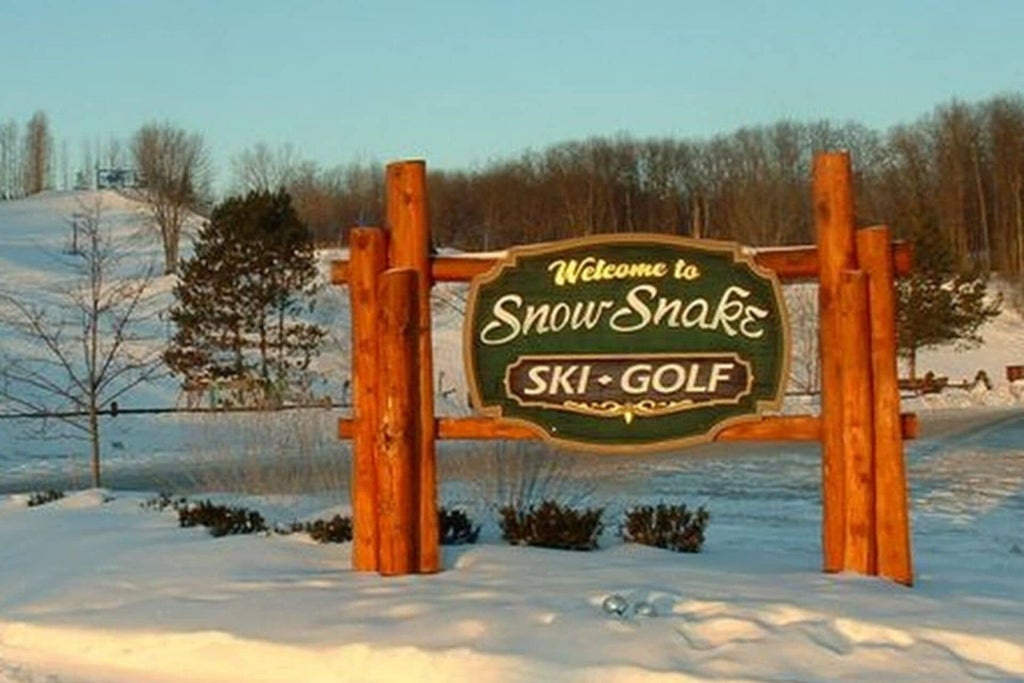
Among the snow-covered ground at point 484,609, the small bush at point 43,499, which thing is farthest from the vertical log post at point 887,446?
the small bush at point 43,499

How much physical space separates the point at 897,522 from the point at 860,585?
1.71 ft

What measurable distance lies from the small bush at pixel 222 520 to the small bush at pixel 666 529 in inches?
109

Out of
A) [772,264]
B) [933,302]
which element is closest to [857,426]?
[772,264]

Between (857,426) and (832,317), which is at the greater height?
(832,317)

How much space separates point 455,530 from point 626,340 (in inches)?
74.5

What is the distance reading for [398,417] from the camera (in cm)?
902

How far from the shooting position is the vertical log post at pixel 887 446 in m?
8.53

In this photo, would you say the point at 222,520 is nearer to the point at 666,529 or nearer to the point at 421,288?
the point at 421,288

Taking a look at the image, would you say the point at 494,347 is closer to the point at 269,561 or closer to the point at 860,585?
the point at 269,561

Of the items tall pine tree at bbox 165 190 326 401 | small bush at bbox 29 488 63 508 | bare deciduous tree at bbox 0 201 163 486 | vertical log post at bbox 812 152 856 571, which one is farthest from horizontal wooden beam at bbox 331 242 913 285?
tall pine tree at bbox 165 190 326 401

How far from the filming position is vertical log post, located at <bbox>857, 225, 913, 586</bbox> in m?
8.53

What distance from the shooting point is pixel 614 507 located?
48.1 feet

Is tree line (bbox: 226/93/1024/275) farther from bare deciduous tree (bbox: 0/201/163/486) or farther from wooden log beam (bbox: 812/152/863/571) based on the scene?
wooden log beam (bbox: 812/152/863/571)

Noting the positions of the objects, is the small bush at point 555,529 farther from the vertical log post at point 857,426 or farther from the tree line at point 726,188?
the tree line at point 726,188
